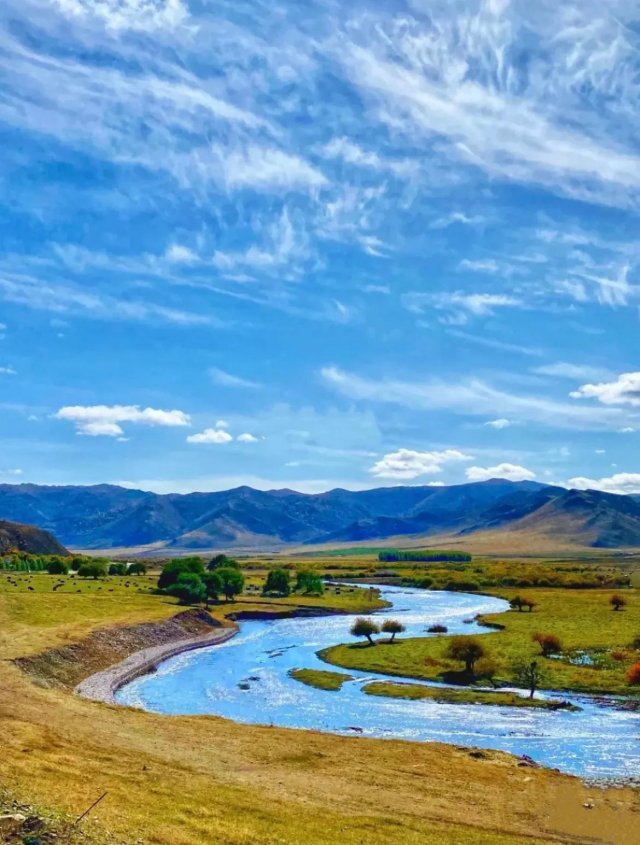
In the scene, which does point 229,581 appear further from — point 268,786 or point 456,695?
point 268,786

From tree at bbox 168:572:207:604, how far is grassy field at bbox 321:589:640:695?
51886 mm

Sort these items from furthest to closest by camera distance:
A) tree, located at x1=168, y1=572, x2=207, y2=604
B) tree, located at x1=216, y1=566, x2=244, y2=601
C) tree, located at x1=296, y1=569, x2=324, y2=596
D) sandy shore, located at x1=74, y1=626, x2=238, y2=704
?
tree, located at x1=296, y1=569, x2=324, y2=596 → tree, located at x1=216, y1=566, x2=244, y2=601 → tree, located at x1=168, y1=572, x2=207, y2=604 → sandy shore, located at x1=74, y1=626, x2=238, y2=704

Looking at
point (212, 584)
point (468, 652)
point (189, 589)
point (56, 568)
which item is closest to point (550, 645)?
point (468, 652)

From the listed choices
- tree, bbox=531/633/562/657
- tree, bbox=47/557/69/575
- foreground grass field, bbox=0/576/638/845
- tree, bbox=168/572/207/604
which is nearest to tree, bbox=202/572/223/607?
tree, bbox=168/572/207/604

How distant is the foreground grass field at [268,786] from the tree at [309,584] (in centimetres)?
12774

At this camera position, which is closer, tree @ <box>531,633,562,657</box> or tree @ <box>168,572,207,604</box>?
tree @ <box>531,633,562,657</box>

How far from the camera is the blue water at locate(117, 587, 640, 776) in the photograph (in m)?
50.8

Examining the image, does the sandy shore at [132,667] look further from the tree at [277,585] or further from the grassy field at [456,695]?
the tree at [277,585]

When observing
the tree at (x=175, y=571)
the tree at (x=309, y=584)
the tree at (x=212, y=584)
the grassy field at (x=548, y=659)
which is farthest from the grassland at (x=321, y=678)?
the tree at (x=309, y=584)

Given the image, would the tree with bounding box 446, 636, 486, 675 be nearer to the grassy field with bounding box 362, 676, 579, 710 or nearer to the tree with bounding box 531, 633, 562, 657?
the grassy field with bounding box 362, 676, 579, 710

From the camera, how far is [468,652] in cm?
7619

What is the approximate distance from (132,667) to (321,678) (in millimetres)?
21506

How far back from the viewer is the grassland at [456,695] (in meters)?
63.4

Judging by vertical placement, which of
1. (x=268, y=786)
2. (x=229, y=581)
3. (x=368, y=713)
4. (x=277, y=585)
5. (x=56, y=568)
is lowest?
(x=368, y=713)
